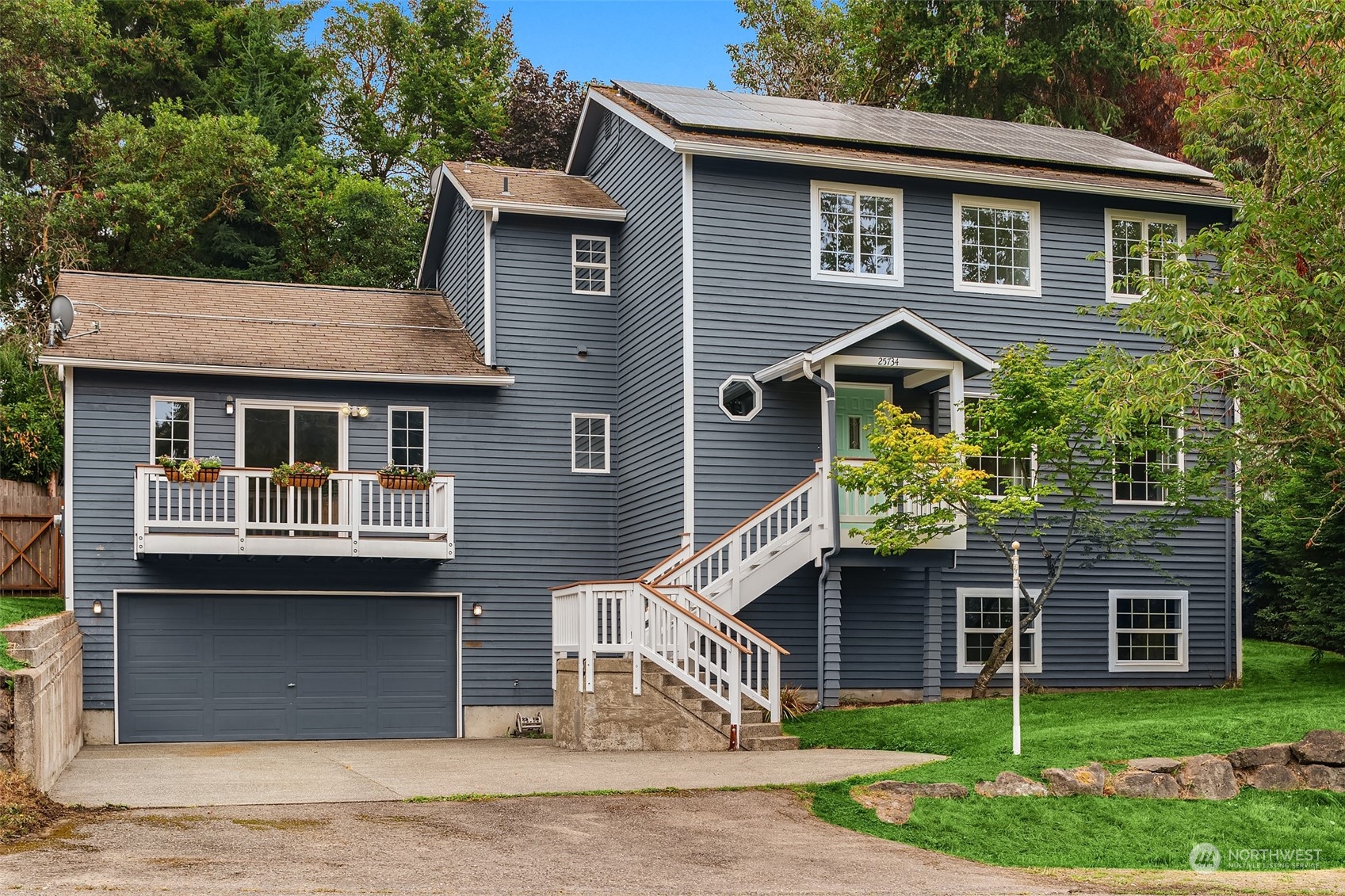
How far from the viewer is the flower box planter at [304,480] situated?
65.1 feet

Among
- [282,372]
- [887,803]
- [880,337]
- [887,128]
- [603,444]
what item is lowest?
[887,803]

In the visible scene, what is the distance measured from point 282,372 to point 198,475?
7.33 feet

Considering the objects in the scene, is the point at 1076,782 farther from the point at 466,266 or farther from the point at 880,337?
the point at 466,266

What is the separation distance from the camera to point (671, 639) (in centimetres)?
1684

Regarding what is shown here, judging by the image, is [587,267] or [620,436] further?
[587,267]

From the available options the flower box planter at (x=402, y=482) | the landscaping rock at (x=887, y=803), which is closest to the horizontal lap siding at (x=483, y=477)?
the flower box planter at (x=402, y=482)

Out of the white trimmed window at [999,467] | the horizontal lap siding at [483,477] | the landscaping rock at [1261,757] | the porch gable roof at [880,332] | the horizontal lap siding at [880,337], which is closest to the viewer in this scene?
the landscaping rock at [1261,757]

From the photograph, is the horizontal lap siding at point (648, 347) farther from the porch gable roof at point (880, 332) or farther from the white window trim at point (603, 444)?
the porch gable roof at point (880, 332)

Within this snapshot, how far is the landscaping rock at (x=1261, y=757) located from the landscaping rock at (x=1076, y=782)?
4.17 ft

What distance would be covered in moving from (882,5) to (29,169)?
22.9 m

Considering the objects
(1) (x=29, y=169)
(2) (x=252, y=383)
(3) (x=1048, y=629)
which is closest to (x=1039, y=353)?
(3) (x=1048, y=629)

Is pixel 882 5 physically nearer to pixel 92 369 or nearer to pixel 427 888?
pixel 92 369
